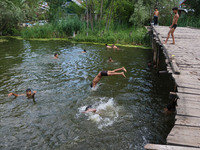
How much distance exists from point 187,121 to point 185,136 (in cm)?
45

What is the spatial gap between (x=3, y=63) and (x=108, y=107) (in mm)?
9293

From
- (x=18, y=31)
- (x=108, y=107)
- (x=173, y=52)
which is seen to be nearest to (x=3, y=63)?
(x=108, y=107)

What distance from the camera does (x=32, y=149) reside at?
456 centimetres

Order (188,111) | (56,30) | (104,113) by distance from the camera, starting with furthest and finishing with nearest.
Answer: (56,30) < (104,113) < (188,111)

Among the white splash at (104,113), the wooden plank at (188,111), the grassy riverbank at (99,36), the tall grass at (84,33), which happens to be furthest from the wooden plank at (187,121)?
the tall grass at (84,33)

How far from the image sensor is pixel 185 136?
9.05 ft

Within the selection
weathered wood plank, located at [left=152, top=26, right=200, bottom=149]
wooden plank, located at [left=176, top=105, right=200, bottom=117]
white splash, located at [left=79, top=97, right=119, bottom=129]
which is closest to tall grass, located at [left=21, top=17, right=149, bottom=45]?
weathered wood plank, located at [left=152, top=26, right=200, bottom=149]

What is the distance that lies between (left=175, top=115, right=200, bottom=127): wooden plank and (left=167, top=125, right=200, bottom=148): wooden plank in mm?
96

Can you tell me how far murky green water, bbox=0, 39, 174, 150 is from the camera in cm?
496

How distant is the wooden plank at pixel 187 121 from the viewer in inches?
120

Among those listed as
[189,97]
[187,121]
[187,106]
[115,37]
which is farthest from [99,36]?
[187,121]

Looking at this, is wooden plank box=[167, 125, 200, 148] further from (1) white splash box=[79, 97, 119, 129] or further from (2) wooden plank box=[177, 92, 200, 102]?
(1) white splash box=[79, 97, 119, 129]

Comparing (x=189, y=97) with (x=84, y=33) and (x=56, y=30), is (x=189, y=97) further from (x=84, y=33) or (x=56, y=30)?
(x=56, y=30)

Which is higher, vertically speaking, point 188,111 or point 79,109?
point 188,111
